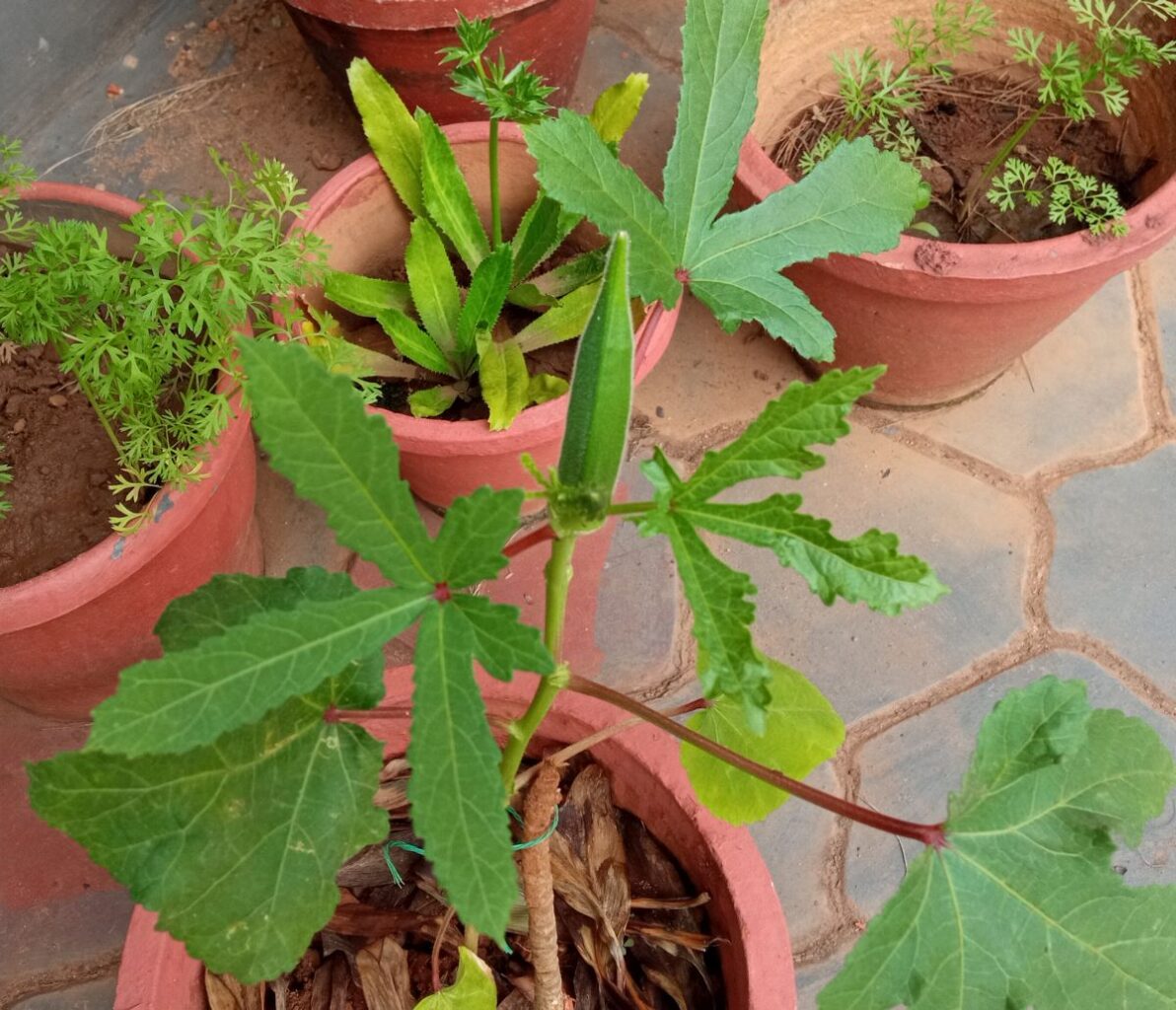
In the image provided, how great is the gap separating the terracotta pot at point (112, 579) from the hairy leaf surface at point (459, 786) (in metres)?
0.85

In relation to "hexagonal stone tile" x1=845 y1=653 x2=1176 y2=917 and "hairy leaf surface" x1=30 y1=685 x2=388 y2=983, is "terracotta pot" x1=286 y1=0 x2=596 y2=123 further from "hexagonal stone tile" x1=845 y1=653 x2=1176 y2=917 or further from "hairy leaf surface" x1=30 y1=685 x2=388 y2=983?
"hexagonal stone tile" x1=845 y1=653 x2=1176 y2=917

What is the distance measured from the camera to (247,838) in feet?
2.58

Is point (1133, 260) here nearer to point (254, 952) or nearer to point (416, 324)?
point (416, 324)

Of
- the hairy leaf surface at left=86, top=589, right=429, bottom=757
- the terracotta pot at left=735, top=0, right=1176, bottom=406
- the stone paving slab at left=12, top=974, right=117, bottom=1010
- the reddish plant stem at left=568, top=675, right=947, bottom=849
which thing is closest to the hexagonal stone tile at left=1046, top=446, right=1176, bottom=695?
the terracotta pot at left=735, top=0, right=1176, bottom=406

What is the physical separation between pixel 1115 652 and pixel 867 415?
0.63 metres

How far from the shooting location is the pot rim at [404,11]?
1.63 m

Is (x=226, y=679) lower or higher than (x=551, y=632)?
higher

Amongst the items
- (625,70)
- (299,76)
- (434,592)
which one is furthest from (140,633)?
(625,70)

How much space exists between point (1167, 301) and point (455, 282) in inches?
58.9

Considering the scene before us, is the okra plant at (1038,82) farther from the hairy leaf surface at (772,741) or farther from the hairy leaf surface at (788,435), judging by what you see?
the hairy leaf surface at (788,435)

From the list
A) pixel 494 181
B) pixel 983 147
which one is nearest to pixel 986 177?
pixel 983 147

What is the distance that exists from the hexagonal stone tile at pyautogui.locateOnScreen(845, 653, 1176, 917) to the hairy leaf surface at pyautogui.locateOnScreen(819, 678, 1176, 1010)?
0.98m

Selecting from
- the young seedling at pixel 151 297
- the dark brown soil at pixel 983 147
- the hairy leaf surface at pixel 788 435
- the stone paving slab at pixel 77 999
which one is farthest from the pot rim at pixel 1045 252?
the stone paving slab at pixel 77 999

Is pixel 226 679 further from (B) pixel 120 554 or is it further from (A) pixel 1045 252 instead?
(A) pixel 1045 252
